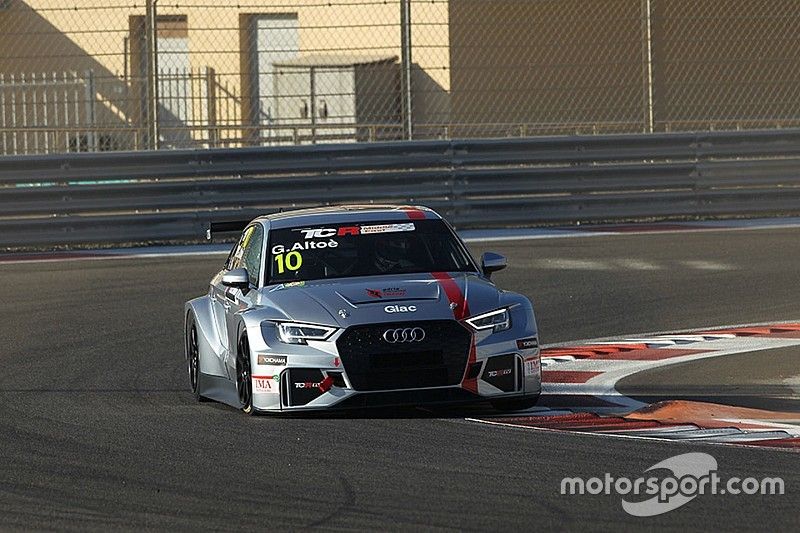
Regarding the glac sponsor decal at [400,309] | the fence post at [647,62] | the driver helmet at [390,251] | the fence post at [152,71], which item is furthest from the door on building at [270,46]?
the glac sponsor decal at [400,309]

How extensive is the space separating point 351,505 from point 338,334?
84.4 inches

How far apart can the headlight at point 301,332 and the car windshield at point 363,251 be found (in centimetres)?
77

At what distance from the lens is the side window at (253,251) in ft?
32.5

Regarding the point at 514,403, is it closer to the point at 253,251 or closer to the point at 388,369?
the point at 388,369

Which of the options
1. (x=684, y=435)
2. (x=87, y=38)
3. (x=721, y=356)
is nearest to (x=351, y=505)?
(x=684, y=435)

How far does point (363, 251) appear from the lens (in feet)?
32.0

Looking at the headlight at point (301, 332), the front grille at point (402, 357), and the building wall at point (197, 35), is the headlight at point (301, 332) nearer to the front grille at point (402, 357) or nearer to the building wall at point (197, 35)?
the front grille at point (402, 357)

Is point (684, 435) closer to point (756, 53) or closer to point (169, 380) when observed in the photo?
point (169, 380)

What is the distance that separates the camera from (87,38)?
109 ft

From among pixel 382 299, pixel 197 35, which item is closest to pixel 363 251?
pixel 382 299

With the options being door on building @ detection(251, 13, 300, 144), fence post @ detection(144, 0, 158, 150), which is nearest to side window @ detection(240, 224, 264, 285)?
fence post @ detection(144, 0, 158, 150)

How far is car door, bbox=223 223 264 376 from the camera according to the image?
9.40 metres

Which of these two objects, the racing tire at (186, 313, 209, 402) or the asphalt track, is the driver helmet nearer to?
the asphalt track

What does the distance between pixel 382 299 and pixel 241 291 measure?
3.94 feet
